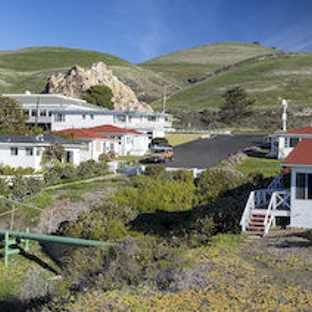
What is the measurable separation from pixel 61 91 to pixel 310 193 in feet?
255

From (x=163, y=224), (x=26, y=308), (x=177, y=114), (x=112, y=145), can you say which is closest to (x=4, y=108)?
(x=112, y=145)

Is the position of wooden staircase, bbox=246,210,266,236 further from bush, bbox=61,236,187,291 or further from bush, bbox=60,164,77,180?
bush, bbox=60,164,77,180

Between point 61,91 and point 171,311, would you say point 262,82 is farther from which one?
point 171,311

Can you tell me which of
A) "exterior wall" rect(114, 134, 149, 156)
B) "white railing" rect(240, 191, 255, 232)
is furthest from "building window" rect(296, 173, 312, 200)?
"exterior wall" rect(114, 134, 149, 156)

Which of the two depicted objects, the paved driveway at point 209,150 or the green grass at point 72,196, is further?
the paved driveway at point 209,150

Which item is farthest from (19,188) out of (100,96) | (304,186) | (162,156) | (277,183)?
(100,96)

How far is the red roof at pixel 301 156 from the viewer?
20.0 meters

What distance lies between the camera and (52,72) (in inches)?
5674

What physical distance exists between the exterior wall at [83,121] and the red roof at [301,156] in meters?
43.5

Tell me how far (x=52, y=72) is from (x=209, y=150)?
101 m

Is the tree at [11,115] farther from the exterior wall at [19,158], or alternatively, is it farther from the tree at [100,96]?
the tree at [100,96]

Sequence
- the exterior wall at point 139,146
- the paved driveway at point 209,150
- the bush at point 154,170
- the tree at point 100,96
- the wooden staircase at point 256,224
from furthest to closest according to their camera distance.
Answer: the tree at point 100,96 < the exterior wall at point 139,146 < the paved driveway at point 209,150 < the bush at point 154,170 < the wooden staircase at point 256,224

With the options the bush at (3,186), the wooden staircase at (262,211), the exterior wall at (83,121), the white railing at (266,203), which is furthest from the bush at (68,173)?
the exterior wall at (83,121)

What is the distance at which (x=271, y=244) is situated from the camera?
1752 cm
